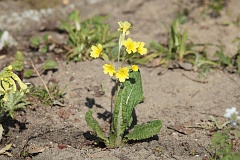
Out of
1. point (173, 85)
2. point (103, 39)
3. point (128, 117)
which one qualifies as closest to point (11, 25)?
point (103, 39)

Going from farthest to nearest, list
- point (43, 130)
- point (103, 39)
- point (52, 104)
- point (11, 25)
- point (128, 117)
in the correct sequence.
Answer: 1. point (11, 25)
2. point (103, 39)
3. point (52, 104)
4. point (43, 130)
5. point (128, 117)

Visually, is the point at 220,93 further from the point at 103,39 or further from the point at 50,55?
the point at 50,55

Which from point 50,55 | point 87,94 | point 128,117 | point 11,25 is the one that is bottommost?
point 128,117

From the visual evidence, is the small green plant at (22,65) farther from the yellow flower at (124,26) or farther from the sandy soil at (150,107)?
the yellow flower at (124,26)

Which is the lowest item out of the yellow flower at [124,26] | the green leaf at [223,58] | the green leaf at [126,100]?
the green leaf at [126,100]

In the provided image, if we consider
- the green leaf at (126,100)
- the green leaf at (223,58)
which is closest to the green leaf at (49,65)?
the green leaf at (126,100)

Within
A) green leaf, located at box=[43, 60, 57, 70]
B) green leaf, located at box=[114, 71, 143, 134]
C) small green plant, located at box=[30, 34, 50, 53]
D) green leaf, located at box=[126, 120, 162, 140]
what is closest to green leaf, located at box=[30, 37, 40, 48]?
small green plant, located at box=[30, 34, 50, 53]

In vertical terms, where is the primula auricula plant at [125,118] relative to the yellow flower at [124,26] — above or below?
below
